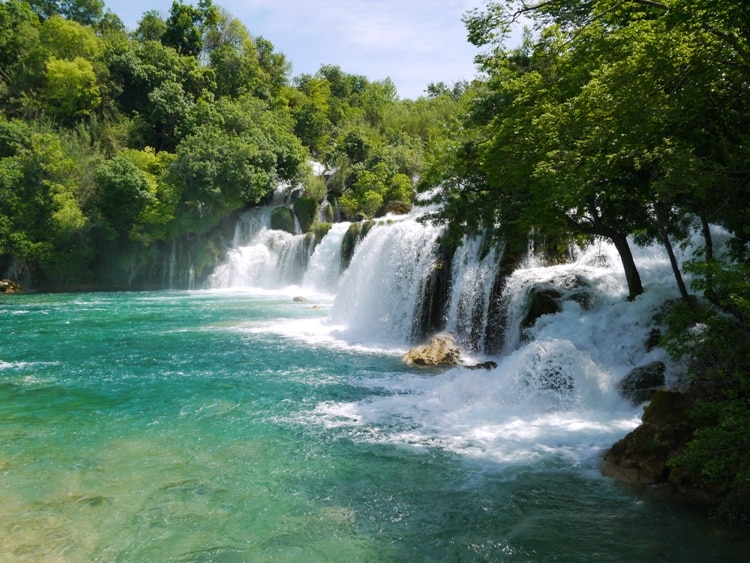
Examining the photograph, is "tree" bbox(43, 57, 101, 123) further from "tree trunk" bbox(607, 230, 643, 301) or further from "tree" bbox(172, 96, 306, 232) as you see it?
"tree trunk" bbox(607, 230, 643, 301)

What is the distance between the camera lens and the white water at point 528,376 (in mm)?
8305

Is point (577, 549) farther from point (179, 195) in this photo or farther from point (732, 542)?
point (179, 195)

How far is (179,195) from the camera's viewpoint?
1203 inches

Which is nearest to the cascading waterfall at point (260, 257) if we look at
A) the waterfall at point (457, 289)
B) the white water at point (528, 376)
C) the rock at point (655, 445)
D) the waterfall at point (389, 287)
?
the waterfall at point (457, 289)

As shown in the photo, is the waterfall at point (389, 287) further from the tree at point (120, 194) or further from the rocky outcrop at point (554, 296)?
the tree at point (120, 194)

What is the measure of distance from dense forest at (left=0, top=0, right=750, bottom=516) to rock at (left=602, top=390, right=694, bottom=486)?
0.41m

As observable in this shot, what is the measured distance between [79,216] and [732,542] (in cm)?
3165

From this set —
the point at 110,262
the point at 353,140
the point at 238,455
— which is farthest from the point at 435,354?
the point at 353,140

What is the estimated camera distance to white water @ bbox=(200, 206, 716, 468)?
8.30 metres

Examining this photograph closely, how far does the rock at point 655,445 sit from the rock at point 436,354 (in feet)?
19.3

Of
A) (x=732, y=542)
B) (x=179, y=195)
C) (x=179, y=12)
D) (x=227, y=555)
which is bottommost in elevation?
(x=227, y=555)

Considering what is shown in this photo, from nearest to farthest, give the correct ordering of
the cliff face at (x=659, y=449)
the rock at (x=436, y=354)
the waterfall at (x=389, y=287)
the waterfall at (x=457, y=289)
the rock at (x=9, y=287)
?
the cliff face at (x=659, y=449) < the waterfall at (x=457, y=289) < the rock at (x=436, y=354) < the waterfall at (x=389, y=287) < the rock at (x=9, y=287)

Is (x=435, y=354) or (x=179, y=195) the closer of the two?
(x=435, y=354)

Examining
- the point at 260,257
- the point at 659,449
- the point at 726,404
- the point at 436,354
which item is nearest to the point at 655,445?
the point at 659,449
